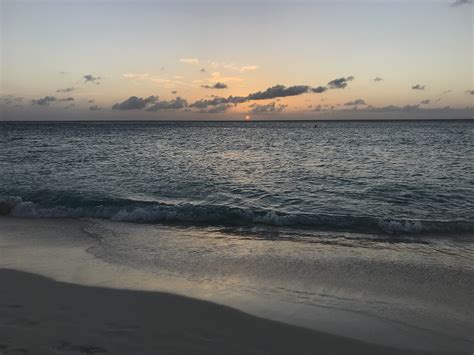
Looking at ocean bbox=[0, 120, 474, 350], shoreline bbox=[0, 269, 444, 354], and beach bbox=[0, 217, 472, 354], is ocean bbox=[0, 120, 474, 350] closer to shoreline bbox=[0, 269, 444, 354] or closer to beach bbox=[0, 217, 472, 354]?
beach bbox=[0, 217, 472, 354]

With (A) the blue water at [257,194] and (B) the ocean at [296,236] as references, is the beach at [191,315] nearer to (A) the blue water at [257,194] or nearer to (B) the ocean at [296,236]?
(B) the ocean at [296,236]

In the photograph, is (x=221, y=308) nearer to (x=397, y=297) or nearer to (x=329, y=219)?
(x=397, y=297)

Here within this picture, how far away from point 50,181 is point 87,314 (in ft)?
47.3

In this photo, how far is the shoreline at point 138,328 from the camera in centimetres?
448

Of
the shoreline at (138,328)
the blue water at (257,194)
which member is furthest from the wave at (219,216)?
the shoreline at (138,328)

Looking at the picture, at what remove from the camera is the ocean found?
19.0 ft

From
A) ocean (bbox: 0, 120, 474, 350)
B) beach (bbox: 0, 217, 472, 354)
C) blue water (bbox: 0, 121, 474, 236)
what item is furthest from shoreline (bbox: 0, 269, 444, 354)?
blue water (bbox: 0, 121, 474, 236)

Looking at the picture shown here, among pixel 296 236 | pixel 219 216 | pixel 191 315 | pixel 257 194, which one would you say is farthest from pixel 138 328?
pixel 257 194

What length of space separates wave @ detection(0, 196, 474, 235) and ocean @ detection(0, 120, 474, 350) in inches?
1.4

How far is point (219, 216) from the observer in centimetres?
1241

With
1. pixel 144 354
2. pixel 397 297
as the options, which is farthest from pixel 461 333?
pixel 144 354

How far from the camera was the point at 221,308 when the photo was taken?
5.62 meters

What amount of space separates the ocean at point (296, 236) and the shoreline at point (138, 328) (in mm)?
354

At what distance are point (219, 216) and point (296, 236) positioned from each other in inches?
120
